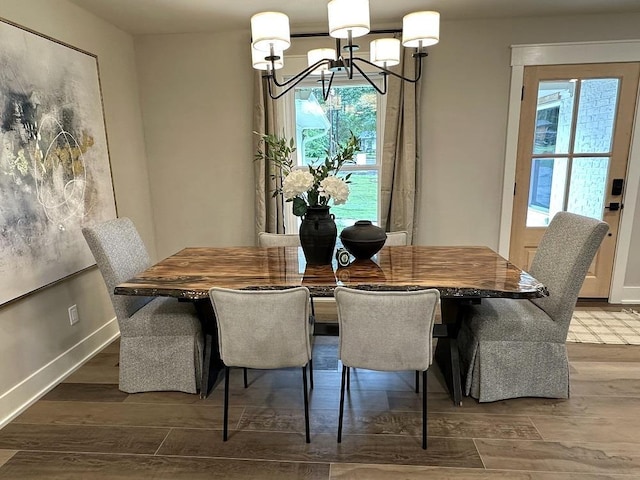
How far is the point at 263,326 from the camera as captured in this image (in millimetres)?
1742

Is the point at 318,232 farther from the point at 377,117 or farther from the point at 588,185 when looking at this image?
the point at 588,185

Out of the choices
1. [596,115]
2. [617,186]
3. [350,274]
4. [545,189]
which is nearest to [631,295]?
[617,186]

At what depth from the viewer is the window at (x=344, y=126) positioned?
3.52m

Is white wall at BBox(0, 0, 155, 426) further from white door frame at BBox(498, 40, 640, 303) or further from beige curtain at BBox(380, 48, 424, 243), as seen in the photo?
white door frame at BBox(498, 40, 640, 303)

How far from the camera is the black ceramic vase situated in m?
2.17

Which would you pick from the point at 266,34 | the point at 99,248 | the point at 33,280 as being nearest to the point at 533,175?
the point at 266,34

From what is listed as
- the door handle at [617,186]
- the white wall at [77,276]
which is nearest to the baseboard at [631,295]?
the door handle at [617,186]

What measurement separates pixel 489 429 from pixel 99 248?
7.49 feet

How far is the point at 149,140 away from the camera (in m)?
3.62

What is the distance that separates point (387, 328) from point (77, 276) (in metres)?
2.24

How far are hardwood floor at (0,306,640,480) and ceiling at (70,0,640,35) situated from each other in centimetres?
259

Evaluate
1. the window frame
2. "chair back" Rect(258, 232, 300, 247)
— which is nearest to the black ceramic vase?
"chair back" Rect(258, 232, 300, 247)

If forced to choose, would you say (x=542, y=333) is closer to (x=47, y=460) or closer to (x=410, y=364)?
(x=410, y=364)

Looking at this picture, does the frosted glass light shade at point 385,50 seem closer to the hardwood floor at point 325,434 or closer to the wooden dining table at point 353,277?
the wooden dining table at point 353,277
